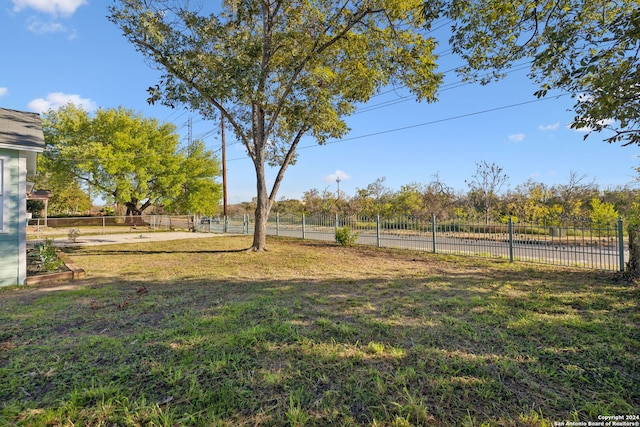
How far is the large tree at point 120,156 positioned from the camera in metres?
24.6

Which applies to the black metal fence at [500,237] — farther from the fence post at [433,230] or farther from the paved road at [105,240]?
the paved road at [105,240]

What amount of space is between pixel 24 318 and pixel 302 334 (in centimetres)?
363

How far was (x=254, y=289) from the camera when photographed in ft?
17.5

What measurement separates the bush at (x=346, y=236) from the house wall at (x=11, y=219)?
9515 millimetres

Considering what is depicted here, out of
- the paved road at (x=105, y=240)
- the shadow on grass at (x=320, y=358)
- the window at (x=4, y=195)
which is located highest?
the window at (x=4, y=195)

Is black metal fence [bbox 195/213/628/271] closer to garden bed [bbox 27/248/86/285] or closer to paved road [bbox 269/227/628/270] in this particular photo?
paved road [bbox 269/227/628/270]

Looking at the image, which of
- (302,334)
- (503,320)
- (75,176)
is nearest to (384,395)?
(302,334)

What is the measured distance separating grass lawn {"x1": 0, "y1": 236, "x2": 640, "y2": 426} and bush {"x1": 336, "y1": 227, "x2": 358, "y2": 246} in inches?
276

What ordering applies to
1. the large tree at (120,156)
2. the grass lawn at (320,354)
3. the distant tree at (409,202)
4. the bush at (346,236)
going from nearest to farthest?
the grass lawn at (320,354) → the bush at (346,236) → the distant tree at (409,202) → the large tree at (120,156)

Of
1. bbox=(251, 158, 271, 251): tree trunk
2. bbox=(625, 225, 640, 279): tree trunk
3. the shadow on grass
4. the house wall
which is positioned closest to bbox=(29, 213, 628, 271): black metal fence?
bbox=(625, 225, 640, 279): tree trunk

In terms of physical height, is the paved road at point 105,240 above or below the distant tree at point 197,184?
below

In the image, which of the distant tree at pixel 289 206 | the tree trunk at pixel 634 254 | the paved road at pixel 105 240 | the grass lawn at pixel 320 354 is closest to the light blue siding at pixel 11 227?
the grass lawn at pixel 320 354

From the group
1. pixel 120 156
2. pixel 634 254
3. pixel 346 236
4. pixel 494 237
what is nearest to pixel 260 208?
pixel 346 236

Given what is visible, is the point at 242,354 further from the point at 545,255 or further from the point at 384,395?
the point at 545,255
